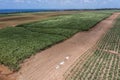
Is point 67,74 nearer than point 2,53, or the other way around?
point 67,74

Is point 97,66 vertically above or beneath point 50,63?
above

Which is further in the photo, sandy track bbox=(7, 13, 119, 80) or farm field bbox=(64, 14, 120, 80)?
sandy track bbox=(7, 13, 119, 80)

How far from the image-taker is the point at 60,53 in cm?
2820

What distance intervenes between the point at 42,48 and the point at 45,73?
10.2m

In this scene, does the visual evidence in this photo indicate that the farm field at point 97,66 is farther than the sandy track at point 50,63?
No

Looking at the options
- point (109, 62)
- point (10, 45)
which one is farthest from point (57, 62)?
point (10, 45)

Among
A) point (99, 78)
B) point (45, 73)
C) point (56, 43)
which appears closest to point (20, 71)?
point (45, 73)

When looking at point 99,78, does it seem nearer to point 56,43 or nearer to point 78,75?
point 78,75

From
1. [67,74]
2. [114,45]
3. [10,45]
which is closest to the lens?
[67,74]

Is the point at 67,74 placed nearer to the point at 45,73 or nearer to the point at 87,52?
the point at 45,73

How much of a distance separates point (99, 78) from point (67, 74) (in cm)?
333

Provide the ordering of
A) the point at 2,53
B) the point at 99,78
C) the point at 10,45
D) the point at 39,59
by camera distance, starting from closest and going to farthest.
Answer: the point at 99,78
the point at 39,59
the point at 2,53
the point at 10,45

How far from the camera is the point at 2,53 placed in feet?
87.1

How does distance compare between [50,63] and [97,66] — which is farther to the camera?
[50,63]
